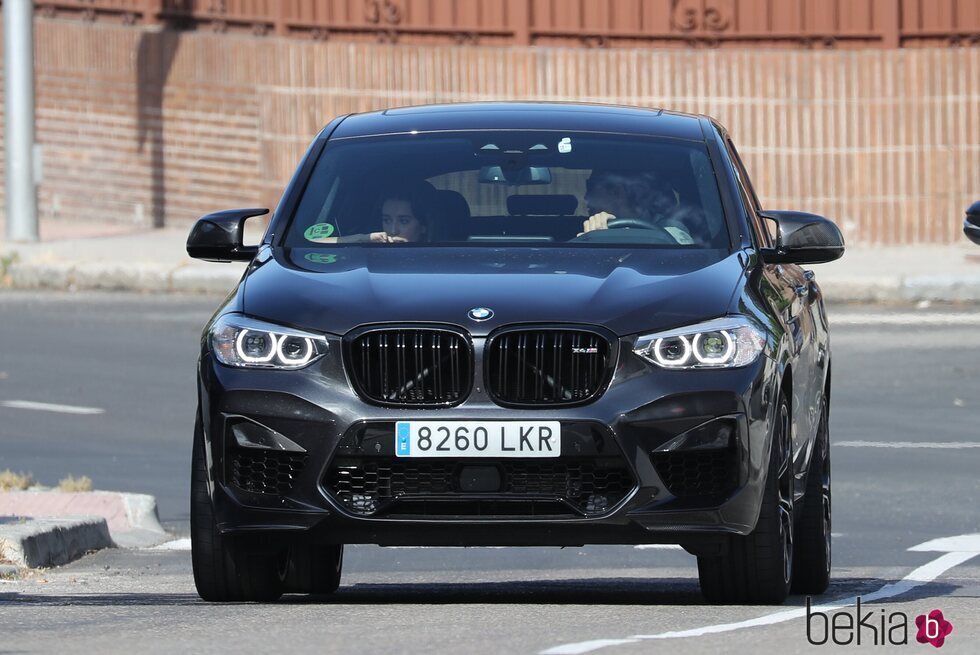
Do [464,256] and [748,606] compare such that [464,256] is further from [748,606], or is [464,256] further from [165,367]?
[165,367]

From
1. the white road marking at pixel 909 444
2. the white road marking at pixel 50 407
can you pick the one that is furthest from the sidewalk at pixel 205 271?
the white road marking at pixel 909 444

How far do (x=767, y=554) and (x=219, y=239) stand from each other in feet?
7.29

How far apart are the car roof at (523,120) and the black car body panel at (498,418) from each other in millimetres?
1374

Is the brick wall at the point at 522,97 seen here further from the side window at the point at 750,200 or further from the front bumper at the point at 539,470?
the front bumper at the point at 539,470

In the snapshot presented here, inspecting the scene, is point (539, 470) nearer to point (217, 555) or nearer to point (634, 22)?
point (217, 555)

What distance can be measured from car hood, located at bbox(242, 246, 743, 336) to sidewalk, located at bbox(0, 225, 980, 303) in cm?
1245

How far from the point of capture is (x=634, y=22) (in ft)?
76.9

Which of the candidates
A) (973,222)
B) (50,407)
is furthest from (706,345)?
(50,407)

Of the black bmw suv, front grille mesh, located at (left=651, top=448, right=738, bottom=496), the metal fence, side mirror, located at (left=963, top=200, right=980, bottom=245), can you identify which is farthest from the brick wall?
front grille mesh, located at (left=651, top=448, right=738, bottom=496)

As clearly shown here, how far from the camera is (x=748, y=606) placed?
7.84 metres

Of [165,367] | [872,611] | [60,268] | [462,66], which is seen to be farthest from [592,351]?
[462,66]

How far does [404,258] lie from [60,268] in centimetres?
1434

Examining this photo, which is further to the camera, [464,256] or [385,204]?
[385,204]

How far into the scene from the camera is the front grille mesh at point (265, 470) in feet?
24.7
